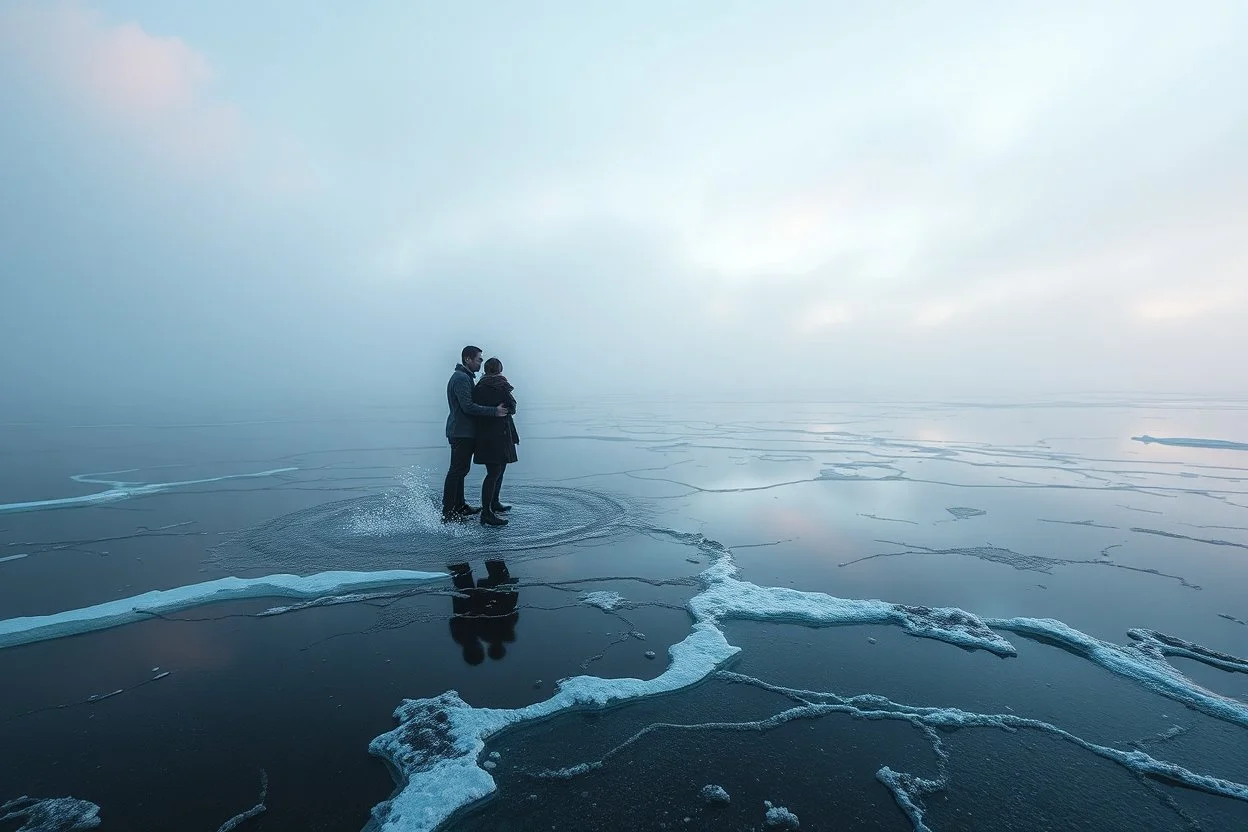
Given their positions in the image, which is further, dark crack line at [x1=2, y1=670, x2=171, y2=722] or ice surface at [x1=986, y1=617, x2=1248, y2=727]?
ice surface at [x1=986, y1=617, x2=1248, y2=727]

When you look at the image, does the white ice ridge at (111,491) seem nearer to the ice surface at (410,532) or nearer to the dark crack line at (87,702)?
the ice surface at (410,532)

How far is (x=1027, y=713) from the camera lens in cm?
338

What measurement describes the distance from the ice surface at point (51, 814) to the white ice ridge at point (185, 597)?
2394 mm

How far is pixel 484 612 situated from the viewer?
15.6ft

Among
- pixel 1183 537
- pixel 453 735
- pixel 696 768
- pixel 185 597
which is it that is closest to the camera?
pixel 696 768

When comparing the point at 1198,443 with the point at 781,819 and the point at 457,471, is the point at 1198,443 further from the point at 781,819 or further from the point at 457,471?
the point at 781,819

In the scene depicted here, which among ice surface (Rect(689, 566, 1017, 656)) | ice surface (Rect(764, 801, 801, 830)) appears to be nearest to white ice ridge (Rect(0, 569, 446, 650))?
ice surface (Rect(689, 566, 1017, 656))

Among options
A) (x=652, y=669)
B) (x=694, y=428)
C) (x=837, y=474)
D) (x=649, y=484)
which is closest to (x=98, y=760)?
(x=652, y=669)

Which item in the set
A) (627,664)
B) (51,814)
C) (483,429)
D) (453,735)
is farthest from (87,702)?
(483,429)

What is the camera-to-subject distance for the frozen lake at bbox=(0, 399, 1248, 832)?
105 inches

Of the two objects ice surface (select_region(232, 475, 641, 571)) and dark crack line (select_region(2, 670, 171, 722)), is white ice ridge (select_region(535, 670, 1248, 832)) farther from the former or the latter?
ice surface (select_region(232, 475, 641, 571))

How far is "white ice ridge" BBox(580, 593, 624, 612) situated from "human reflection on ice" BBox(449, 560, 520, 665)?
2.17 ft

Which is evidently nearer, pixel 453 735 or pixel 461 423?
pixel 453 735

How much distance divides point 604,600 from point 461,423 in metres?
3.68
